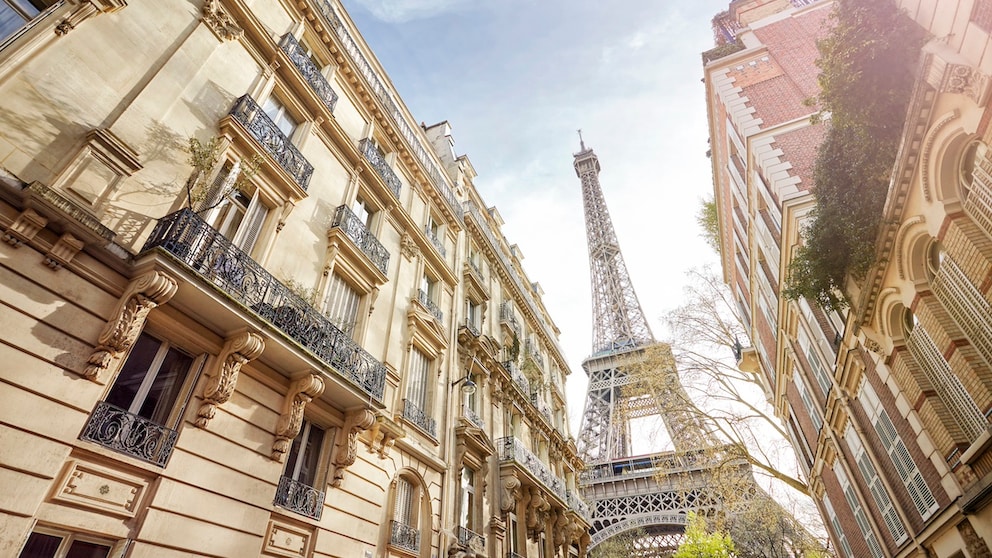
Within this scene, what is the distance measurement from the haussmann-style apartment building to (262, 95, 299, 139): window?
12.8m

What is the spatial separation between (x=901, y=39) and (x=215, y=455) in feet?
44.2

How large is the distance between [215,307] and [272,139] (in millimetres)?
4956

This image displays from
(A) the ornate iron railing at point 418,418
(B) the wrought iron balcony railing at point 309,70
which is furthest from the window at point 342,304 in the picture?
(B) the wrought iron balcony railing at point 309,70

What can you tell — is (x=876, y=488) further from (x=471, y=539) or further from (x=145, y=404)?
(x=145, y=404)

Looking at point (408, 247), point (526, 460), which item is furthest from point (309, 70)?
point (526, 460)

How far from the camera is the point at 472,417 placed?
53.6 feet

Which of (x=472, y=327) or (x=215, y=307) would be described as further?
(x=472, y=327)

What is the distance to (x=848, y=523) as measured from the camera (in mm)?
17109

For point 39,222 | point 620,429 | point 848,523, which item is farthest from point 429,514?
point 620,429

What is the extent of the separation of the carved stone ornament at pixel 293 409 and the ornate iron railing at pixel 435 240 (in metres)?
9.01

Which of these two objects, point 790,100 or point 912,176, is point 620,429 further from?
point 912,176

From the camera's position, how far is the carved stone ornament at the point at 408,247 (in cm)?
1577

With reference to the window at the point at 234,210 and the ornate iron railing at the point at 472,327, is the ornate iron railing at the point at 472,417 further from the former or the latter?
the window at the point at 234,210

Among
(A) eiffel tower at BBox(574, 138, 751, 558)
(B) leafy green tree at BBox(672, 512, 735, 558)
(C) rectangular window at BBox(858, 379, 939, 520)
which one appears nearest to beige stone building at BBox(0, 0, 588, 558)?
(A) eiffel tower at BBox(574, 138, 751, 558)
